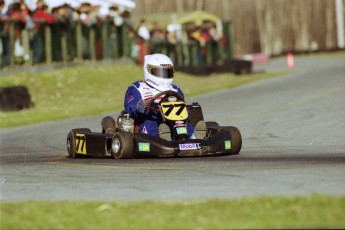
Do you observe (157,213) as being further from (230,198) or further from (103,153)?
(103,153)

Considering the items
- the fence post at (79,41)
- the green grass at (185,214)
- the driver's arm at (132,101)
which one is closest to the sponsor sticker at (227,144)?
the driver's arm at (132,101)

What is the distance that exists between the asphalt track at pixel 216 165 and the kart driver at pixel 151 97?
0.66 m

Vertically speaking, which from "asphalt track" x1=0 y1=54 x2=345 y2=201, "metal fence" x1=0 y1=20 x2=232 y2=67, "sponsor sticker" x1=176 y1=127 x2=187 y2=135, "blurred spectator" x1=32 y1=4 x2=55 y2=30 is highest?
"blurred spectator" x1=32 y1=4 x2=55 y2=30

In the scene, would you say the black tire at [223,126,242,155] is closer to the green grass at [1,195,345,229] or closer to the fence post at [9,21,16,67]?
the green grass at [1,195,345,229]

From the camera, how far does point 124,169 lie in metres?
12.6

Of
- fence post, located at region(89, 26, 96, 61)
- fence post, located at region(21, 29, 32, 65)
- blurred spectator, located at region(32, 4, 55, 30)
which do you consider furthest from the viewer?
fence post, located at region(89, 26, 96, 61)

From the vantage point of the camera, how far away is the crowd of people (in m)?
26.6

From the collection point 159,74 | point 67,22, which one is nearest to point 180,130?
point 159,74

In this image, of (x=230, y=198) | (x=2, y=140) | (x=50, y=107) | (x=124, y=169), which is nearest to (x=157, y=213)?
(x=230, y=198)

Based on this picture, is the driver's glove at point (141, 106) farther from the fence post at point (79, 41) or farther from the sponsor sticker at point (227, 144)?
the fence post at point (79, 41)

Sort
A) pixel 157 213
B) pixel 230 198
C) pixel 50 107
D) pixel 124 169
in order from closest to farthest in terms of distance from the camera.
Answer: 1. pixel 157 213
2. pixel 230 198
3. pixel 124 169
4. pixel 50 107

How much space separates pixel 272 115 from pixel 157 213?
13866mm

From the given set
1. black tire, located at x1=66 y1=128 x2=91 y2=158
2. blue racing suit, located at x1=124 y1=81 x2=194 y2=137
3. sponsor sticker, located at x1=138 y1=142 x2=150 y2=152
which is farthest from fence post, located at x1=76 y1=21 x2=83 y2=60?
sponsor sticker, located at x1=138 y1=142 x2=150 y2=152

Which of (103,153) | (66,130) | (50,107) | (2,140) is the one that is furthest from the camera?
(50,107)
